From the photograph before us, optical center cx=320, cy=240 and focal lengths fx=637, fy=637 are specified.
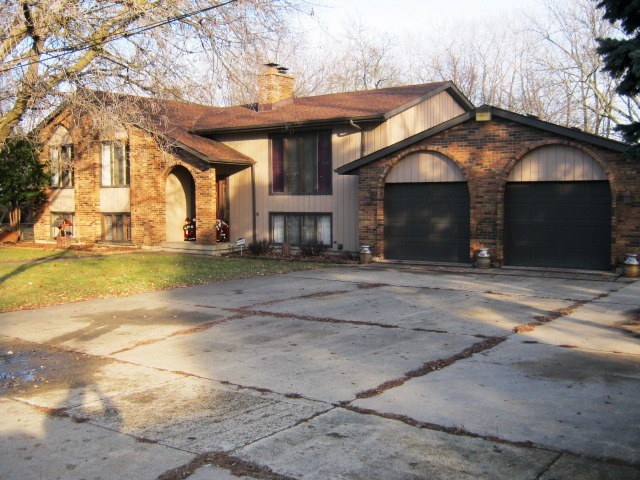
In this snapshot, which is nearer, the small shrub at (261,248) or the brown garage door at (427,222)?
the brown garage door at (427,222)

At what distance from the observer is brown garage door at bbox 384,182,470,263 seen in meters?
18.0

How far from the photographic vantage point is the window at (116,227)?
82.9 ft

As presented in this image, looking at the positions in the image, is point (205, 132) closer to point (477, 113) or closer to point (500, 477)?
point (477, 113)

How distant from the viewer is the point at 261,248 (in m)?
22.4

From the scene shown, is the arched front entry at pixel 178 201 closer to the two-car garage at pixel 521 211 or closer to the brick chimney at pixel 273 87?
the brick chimney at pixel 273 87

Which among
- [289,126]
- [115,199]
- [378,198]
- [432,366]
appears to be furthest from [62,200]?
[432,366]

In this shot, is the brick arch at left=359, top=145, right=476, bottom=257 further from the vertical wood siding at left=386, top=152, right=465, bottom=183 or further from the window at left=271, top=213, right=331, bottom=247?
the window at left=271, top=213, right=331, bottom=247

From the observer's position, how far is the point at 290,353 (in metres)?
8.37

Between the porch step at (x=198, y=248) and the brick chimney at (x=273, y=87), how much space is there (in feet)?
18.8

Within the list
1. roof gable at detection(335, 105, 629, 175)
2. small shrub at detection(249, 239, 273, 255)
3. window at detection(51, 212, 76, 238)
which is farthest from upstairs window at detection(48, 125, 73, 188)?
roof gable at detection(335, 105, 629, 175)

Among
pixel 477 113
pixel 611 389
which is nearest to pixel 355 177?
pixel 477 113

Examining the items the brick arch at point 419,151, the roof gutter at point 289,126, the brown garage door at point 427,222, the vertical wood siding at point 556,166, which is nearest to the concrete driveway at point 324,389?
the vertical wood siding at point 556,166

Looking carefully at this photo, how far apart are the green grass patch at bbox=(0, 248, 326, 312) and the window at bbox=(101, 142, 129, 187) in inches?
170

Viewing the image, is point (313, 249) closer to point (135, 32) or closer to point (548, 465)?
point (135, 32)
